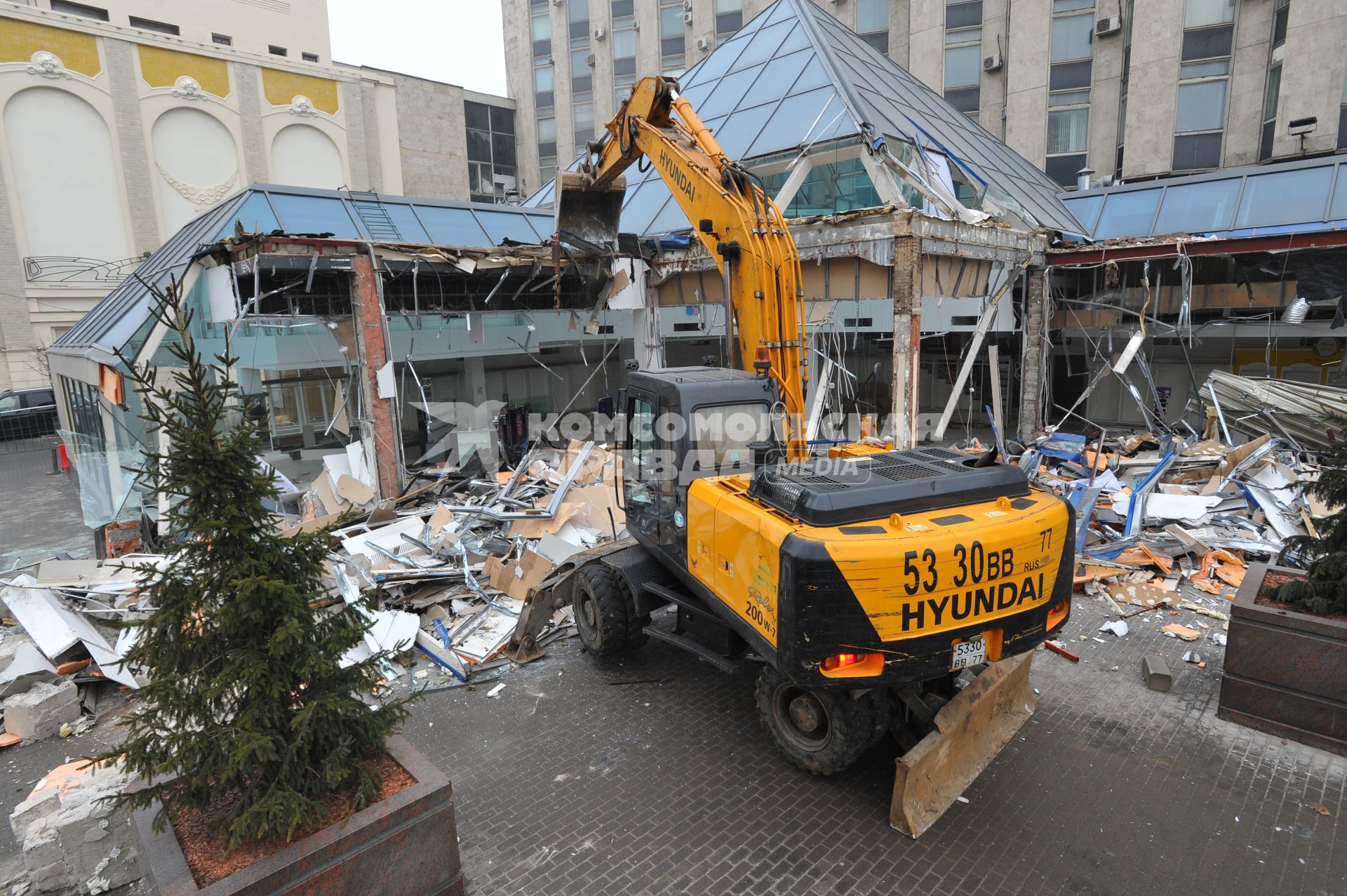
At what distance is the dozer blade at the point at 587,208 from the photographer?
1059 centimetres

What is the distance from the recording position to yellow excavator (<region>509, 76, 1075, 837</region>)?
14.3 ft

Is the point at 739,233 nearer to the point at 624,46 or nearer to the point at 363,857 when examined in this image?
the point at 363,857

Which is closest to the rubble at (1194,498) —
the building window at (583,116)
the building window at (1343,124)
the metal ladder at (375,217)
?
the metal ladder at (375,217)

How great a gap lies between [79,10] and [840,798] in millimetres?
39830

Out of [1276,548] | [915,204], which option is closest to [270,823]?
[1276,548]

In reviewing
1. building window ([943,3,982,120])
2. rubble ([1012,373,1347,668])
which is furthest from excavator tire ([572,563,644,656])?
building window ([943,3,982,120])

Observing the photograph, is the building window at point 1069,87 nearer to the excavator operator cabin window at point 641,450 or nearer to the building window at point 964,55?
the building window at point 964,55

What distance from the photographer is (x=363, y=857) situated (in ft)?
11.9

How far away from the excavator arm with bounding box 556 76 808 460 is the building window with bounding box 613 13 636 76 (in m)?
36.0

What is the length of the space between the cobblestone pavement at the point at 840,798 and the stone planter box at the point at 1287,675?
6.8 inches

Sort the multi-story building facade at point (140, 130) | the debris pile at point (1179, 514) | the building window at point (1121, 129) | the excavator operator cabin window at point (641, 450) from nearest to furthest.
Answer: the excavator operator cabin window at point (641, 450)
the debris pile at point (1179, 514)
the multi-story building facade at point (140, 130)
the building window at point (1121, 129)

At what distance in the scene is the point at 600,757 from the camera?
224 inches

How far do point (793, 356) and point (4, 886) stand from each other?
6.87m

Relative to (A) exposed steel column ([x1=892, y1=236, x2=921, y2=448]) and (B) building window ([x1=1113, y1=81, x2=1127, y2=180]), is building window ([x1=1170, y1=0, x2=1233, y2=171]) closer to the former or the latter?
(B) building window ([x1=1113, y1=81, x2=1127, y2=180])
